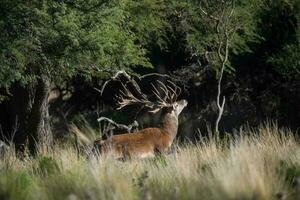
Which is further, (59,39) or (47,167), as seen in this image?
(59,39)

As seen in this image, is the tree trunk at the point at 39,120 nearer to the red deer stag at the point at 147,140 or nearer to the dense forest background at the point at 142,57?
the dense forest background at the point at 142,57

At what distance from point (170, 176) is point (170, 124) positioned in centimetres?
562

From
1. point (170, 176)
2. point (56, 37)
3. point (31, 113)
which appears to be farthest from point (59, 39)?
point (170, 176)

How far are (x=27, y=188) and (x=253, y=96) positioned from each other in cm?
1590

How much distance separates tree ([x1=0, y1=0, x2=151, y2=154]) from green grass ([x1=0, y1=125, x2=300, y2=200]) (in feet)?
8.15

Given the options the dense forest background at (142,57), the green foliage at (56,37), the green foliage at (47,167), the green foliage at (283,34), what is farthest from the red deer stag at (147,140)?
the green foliage at (283,34)

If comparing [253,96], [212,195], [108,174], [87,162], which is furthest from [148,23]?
[212,195]

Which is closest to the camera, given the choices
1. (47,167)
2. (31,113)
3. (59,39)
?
(47,167)

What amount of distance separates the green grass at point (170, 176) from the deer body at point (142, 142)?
0.72m

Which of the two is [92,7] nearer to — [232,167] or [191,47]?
[191,47]

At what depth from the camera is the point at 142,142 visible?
1477 centimetres

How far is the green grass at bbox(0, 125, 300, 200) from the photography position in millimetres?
8969

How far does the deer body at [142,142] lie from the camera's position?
14086 millimetres

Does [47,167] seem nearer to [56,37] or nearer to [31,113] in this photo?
[56,37]
